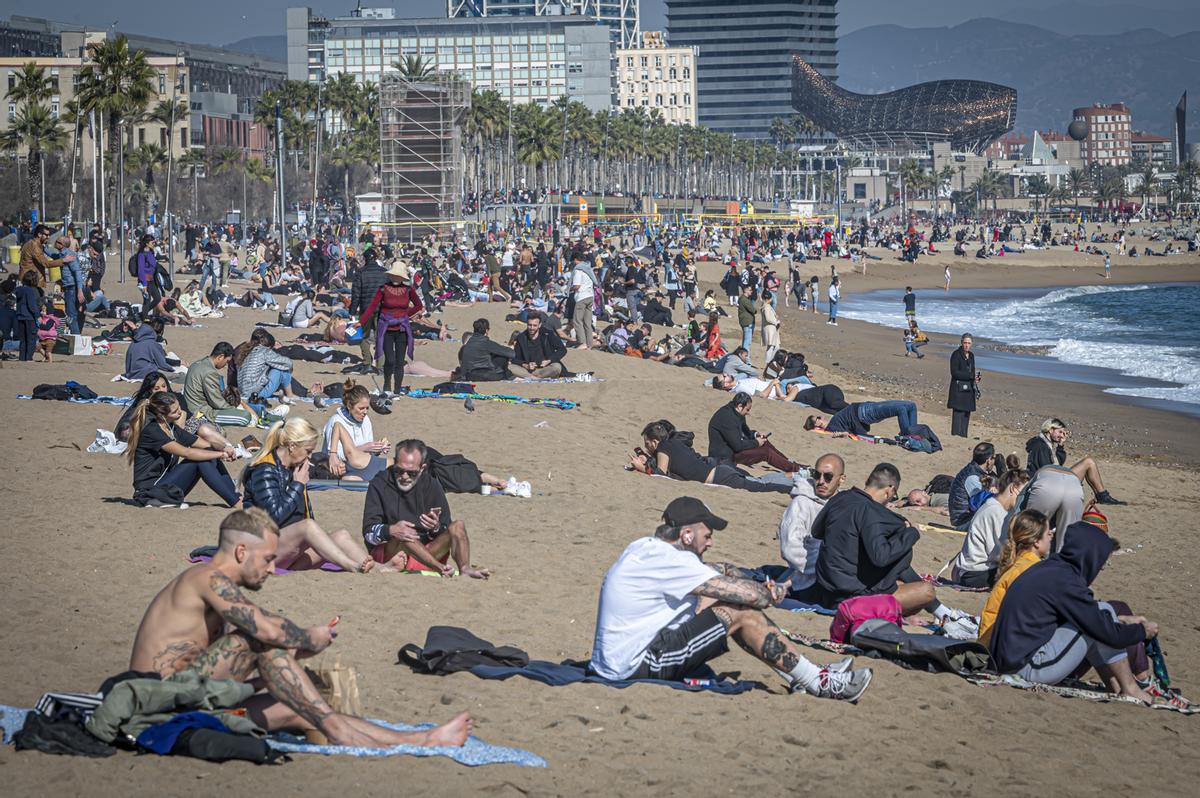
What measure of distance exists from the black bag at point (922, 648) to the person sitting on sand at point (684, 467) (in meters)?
5.50

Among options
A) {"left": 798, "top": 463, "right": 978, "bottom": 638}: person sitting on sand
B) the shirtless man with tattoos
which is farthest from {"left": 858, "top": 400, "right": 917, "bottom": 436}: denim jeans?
the shirtless man with tattoos

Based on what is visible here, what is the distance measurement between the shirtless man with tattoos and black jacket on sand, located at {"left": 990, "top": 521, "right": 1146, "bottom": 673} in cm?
362

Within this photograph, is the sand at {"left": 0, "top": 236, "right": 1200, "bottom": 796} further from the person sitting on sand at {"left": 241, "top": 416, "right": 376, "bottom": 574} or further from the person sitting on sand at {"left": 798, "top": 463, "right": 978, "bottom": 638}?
the person sitting on sand at {"left": 798, "top": 463, "right": 978, "bottom": 638}

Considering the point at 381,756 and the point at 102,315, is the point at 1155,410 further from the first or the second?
the point at 381,756

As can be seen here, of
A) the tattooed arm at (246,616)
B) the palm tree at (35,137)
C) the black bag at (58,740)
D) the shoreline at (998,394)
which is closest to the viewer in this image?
the black bag at (58,740)

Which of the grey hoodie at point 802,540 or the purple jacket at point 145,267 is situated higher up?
the purple jacket at point 145,267

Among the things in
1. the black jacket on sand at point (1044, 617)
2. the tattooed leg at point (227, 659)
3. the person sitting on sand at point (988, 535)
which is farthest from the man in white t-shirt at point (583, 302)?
the tattooed leg at point (227, 659)

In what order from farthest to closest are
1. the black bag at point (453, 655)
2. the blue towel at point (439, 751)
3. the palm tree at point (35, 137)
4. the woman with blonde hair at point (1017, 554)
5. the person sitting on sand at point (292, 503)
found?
the palm tree at point (35, 137)
the person sitting on sand at point (292, 503)
the woman with blonde hair at point (1017, 554)
the black bag at point (453, 655)
the blue towel at point (439, 751)

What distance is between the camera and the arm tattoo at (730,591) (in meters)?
6.93

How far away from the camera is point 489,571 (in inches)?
377

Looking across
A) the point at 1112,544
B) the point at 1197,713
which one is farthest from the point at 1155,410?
the point at 1197,713

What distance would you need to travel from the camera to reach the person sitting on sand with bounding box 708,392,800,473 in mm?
14616

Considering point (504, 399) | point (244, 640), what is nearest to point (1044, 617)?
point (244, 640)

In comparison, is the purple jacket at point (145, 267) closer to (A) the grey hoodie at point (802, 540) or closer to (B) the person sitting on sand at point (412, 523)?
(B) the person sitting on sand at point (412, 523)
